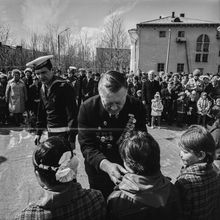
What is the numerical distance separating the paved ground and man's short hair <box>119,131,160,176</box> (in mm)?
2180

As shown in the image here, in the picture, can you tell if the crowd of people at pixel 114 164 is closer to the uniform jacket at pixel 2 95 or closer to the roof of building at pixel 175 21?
the uniform jacket at pixel 2 95

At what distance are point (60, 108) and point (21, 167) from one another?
2.06 meters

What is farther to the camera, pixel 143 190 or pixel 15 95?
pixel 15 95

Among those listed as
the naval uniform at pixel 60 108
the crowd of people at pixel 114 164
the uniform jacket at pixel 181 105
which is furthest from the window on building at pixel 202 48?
the crowd of people at pixel 114 164

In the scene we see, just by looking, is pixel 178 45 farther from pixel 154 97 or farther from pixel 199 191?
pixel 199 191

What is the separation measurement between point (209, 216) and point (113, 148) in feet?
2.74

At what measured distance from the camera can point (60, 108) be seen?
2.78 m

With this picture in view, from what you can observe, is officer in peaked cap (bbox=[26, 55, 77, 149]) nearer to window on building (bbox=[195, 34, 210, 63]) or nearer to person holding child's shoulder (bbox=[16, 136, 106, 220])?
person holding child's shoulder (bbox=[16, 136, 106, 220])

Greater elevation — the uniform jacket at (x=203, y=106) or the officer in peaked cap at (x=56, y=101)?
the officer in peaked cap at (x=56, y=101)

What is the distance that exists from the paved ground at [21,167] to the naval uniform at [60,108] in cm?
113

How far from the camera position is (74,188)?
53.6 inches

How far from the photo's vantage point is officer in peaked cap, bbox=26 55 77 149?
2.72m

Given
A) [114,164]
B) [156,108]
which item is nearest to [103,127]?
[114,164]

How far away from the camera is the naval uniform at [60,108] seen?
273 cm
